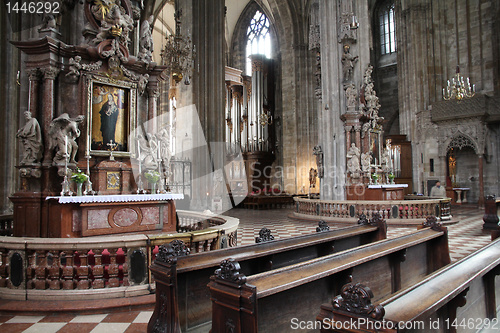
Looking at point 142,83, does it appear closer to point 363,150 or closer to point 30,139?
A: point 30,139

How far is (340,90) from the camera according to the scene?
13.1 metres

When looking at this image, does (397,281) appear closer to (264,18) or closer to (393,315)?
(393,315)

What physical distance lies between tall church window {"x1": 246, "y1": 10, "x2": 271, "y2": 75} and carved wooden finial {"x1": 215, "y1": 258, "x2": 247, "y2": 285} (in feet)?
89.1

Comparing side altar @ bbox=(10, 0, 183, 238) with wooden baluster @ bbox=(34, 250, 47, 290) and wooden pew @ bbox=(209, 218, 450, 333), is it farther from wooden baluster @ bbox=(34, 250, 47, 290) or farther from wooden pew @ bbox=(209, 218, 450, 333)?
wooden pew @ bbox=(209, 218, 450, 333)

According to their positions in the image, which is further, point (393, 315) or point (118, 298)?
point (118, 298)

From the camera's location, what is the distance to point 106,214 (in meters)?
6.23

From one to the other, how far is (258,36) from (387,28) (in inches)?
390

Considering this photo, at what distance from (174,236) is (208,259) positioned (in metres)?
1.11

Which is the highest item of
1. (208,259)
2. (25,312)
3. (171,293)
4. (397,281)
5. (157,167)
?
(157,167)

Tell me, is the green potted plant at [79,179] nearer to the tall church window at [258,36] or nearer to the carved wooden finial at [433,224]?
the carved wooden finial at [433,224]

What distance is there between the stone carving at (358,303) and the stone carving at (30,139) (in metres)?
6.22

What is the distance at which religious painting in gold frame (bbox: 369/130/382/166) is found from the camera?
1309 cm

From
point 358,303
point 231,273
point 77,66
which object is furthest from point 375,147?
point 358,303

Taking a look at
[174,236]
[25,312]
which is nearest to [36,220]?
[25,312]
